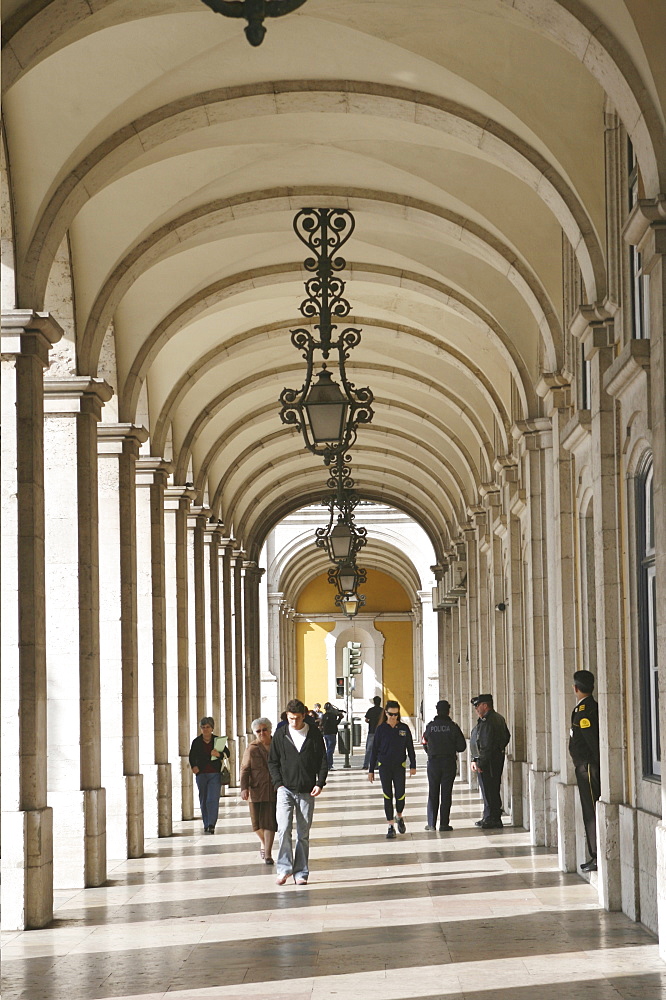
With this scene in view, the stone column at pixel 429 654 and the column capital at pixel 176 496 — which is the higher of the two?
the column capital at pixel 176 496

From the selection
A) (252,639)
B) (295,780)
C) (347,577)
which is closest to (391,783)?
(295,780)

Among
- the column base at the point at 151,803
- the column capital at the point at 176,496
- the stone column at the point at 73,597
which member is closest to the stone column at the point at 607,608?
the stone column at the point at 73,597

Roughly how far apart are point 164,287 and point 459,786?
1275 centimetres

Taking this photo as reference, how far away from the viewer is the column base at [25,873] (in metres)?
9.57

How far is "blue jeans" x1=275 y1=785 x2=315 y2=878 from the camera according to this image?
11164mm

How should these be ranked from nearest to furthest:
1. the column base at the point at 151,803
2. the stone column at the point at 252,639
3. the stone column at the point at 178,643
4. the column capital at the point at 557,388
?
1. the column capital at the point at 557,388
2. the column base at the point at 151,803
3. the stone column at the point at 178,643
4. the stone column at the point at 252,639

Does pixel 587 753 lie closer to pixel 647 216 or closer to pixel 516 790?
pixel 647 216

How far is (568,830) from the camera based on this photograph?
1169cm

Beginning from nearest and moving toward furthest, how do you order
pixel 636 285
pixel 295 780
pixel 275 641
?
pixel 636 285
pixel 295 780
pixel 275 641

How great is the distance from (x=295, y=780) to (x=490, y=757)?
5.48 metres

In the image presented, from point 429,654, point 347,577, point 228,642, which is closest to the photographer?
point 347,577

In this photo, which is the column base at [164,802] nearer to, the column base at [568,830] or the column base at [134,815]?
the column base at [134,815]

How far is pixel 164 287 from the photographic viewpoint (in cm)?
1515

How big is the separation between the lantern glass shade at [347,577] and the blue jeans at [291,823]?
37.0 ft
